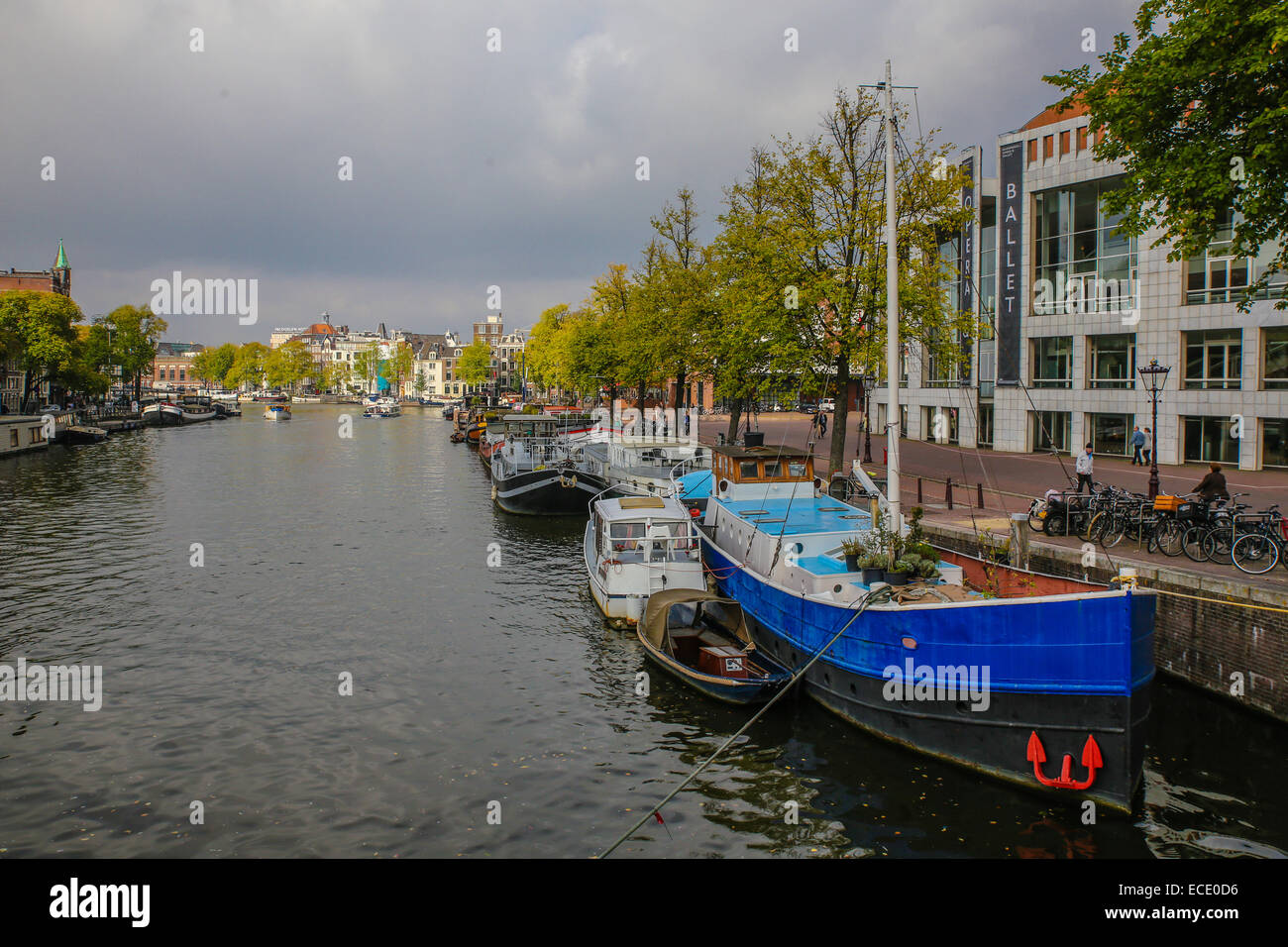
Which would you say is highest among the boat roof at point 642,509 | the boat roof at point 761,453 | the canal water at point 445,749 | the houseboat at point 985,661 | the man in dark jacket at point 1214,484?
the boat roof at point 761,453

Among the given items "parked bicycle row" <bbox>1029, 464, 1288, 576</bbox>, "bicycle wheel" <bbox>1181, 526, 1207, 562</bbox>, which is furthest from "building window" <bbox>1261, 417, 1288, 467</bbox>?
"bicycle wheel" <bbox>1181, 526, 1207, 562</bbox>

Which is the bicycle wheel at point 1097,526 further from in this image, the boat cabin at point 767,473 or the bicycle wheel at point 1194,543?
the boat cabin at point 767,473

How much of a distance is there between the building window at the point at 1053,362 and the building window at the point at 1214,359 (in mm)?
6158

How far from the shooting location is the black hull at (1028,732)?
450 inches

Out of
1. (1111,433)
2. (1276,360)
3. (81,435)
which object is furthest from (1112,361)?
(81,435)

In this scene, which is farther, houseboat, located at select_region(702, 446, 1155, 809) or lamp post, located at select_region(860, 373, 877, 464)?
lamp post, located at select_region(860, 373, 877, 464)

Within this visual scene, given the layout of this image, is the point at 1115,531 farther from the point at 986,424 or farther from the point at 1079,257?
the point at 986,424

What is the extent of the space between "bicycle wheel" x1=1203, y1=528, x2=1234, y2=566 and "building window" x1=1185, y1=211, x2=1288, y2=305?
23.5 meters

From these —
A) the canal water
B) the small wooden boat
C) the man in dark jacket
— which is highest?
the small wooden boat

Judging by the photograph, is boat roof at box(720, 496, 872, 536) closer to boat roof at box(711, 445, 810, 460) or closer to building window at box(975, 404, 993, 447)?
boat roof at box(711, 445, 810, 460)

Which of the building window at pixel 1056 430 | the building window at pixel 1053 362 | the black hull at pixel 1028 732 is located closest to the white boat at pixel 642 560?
the black hull at pixel 1028 732

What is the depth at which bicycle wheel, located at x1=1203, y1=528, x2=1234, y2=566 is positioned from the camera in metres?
17.5

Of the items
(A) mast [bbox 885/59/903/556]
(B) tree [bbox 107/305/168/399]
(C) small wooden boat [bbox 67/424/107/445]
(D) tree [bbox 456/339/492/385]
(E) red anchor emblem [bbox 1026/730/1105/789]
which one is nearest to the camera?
(E) red anchor emblem [bbox 1026/730/1105/789]
